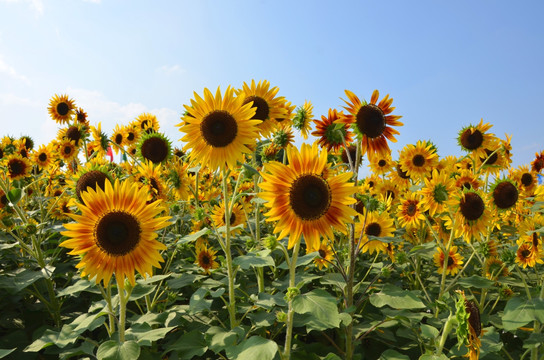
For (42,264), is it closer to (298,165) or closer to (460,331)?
(298,165)

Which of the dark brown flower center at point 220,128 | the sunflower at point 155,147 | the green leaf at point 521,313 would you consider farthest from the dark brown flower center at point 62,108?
the green leaf at point 521,313

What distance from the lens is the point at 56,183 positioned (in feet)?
25.3

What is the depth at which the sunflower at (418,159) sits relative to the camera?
5.24m

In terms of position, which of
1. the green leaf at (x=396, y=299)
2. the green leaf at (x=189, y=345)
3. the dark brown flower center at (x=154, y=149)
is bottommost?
the green leaf at (x=189, y=345)

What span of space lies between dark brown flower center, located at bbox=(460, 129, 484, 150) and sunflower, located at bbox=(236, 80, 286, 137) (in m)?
3.30

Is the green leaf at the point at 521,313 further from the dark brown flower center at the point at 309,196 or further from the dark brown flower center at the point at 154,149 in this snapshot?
the dark brown flower center at the point at 154,149

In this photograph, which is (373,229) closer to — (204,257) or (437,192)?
(437,192)

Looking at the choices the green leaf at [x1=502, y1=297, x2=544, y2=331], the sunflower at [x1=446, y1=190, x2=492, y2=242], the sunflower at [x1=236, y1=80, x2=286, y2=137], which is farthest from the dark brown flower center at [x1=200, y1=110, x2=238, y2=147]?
the green leaf at [x1=502, y1=297, x2=544, y2=331]

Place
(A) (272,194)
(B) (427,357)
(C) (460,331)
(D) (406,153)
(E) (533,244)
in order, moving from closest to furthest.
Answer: (C) (460,331) → (A) (272,194) → (B) (427,357) → (E) (533,244) → (D) (406,153)

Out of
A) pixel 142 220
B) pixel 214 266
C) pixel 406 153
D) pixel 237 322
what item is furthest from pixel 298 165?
pixel 406 153

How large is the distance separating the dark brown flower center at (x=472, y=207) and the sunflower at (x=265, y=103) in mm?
1910

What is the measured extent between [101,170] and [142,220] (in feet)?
2.29

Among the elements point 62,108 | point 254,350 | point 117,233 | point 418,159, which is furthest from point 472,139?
point 62,108

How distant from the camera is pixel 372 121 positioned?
Answer: 10.5 ft
